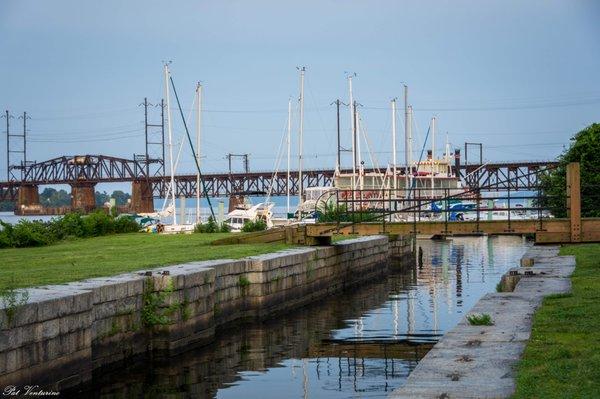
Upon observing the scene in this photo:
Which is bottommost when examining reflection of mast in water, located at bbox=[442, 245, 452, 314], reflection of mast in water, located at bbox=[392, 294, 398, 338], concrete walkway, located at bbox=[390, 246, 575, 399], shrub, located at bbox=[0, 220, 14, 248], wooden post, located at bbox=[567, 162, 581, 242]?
reflection of mast in water, located at bbox=[392, 294, 398, 338]

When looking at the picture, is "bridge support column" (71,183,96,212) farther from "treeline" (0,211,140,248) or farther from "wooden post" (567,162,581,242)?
"wooden post" (567,162,581,242)

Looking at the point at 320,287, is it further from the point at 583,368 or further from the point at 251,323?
the point at 583,368

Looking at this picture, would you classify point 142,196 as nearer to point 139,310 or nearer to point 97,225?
point 97,225

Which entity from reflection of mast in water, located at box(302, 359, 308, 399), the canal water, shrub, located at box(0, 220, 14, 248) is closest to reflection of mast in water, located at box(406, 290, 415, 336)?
the canal water

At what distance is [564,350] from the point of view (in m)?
14.1

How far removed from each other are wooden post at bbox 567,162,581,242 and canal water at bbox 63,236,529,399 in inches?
168

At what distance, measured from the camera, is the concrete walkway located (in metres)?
12.1

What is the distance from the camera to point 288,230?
37125 mm

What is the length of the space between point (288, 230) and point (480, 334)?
21.0 metres

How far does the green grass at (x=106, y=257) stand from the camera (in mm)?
21859

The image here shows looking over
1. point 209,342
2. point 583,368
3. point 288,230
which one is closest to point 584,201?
point 288,230

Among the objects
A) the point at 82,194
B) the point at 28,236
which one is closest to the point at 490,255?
the point at 28,236

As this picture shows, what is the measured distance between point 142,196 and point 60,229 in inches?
5193

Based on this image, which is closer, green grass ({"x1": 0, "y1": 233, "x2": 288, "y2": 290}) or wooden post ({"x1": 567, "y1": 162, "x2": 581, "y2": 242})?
green grass ({"x1": 0, "y1": 233, "x2": 288, "y2": 290})
